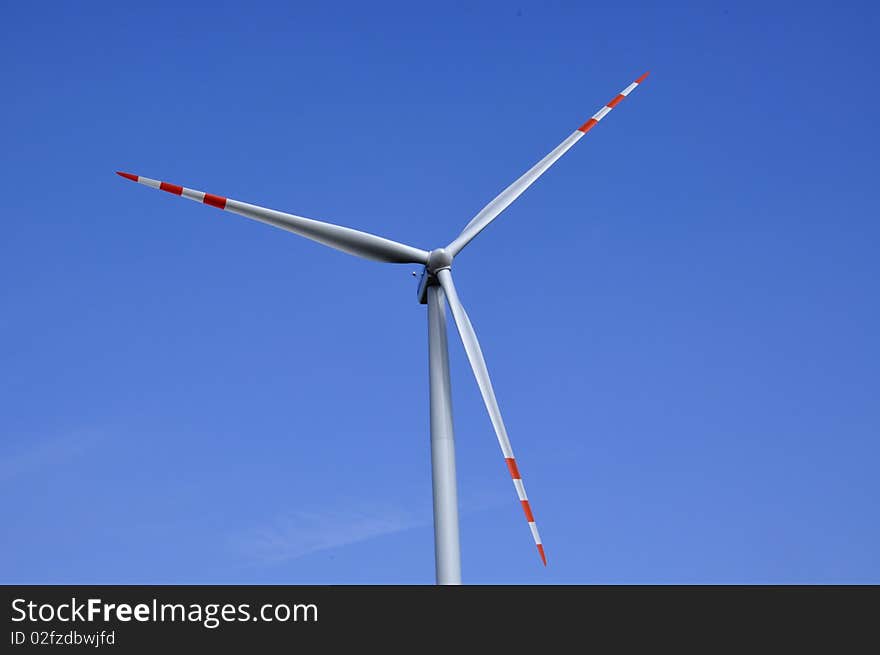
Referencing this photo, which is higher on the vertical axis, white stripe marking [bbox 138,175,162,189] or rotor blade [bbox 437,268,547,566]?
white stripe marking [bbox 138,175,162,189]

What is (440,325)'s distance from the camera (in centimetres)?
2888

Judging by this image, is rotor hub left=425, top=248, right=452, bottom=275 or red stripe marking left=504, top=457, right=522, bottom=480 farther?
rotor hub left=425, top=248, right=452, bottom=275

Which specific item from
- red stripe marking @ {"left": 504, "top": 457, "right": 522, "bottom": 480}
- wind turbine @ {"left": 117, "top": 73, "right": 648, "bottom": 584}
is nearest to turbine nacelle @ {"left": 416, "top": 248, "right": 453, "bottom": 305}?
wind turbine @ {"left": 117, "top": 73, "right": 648, "bottom": 584}

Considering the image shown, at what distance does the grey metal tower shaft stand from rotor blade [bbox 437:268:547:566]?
59cm

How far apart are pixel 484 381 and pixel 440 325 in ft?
6.31

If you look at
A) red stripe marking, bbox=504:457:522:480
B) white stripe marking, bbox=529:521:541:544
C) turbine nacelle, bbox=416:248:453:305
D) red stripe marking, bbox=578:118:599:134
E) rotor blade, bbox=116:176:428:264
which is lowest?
white stripe marking, bbox=529:521:541:544

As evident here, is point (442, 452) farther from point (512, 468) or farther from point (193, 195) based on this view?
point (193, 195)

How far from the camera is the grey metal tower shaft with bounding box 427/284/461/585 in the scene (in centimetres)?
2645

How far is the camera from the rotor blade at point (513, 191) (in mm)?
30625

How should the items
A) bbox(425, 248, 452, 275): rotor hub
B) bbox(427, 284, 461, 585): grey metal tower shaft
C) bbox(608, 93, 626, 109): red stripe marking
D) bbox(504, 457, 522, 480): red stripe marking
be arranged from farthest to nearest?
bbox(608, 93, 626, 109): red stripe marking, bbox(425, 248, 452, 275): rotor hub, bbox(504, 457, 522, 480): red stripe marking, bbox(427, 284, 461, 585): grey metal tower shaft

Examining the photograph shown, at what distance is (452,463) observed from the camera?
27.3m

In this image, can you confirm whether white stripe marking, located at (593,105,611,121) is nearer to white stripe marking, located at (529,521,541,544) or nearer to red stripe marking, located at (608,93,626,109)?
red stripe marking, located at (608,93,626,109)
